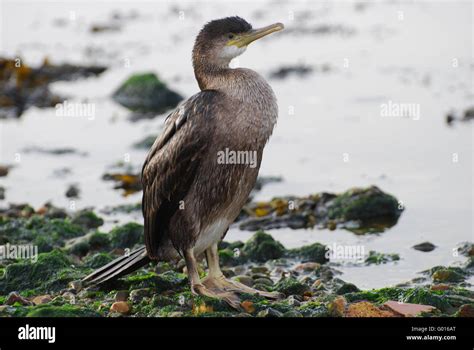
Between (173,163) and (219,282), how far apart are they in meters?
1.27

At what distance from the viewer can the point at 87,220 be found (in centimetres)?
1340

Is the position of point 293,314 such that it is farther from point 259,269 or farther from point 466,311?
point 259,269

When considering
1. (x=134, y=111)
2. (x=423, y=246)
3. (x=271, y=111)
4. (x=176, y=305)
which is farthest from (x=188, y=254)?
(x=134, y=111)

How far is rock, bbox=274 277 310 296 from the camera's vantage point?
10047 millimetres

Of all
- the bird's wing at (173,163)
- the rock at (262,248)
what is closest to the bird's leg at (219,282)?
the bird's wing at (173,163)

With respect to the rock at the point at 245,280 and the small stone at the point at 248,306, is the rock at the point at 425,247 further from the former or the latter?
the small stone at the point at 248,306

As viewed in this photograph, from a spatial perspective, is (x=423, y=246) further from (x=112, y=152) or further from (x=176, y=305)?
(x=112, y=152)

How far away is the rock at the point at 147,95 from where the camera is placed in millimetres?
21328

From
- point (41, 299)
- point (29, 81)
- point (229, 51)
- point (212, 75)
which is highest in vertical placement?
point (29, 81)

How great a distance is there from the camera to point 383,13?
2852 cm

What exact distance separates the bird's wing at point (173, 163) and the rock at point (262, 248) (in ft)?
7.39

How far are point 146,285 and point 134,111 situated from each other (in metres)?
11.3

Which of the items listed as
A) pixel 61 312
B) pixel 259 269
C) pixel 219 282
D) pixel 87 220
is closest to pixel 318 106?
pixel 87 220

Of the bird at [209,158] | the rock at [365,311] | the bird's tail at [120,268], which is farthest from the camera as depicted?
the bird's tail at [120,268]
